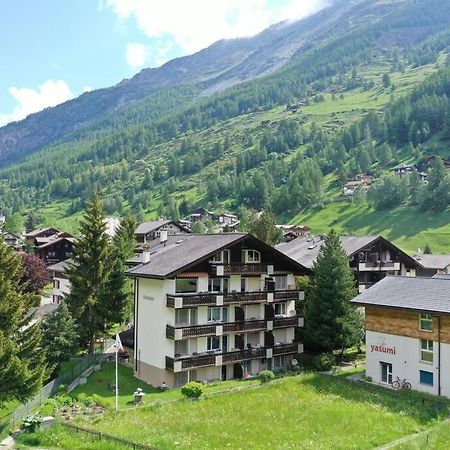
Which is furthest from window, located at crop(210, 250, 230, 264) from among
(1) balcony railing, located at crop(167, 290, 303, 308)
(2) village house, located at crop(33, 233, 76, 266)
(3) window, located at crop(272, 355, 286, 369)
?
(2) village house, located at crop(33, 233, 76, 266)

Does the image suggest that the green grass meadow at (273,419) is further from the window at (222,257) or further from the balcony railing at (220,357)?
the window at (222,257)

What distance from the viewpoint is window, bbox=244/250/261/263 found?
5194 cm

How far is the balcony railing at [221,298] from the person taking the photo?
1818 inches

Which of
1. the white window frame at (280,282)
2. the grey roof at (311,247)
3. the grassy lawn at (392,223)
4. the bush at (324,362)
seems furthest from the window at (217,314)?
the grassy lawn at (392,223)

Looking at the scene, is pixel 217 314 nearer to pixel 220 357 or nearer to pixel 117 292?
pixel 220 357

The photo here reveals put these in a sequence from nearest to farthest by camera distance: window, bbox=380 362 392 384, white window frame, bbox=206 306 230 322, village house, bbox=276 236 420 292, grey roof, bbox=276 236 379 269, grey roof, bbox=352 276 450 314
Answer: grey roof, bbox=352 276 450 314 < window, bbox=380 362 392 384 < white window frame, bbox=206 306 230 322 < grey roof, bbox=276 236 379 269 < village house, bbox=276 236 420 292

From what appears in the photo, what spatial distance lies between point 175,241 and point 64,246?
86301 mm

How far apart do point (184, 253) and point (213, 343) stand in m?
7.98

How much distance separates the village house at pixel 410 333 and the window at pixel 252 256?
10229 mm

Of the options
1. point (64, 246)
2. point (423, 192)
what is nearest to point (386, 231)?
point (423, 192)

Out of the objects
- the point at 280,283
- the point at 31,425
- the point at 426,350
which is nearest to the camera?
the point at 31,425

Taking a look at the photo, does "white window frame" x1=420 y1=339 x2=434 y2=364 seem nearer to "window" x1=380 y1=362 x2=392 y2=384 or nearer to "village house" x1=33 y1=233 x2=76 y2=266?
"window" x1=380 y1=362 x2=392 y2=384

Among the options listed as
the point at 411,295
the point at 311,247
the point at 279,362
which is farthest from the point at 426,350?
the point at 311,247

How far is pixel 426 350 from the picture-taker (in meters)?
41.5
